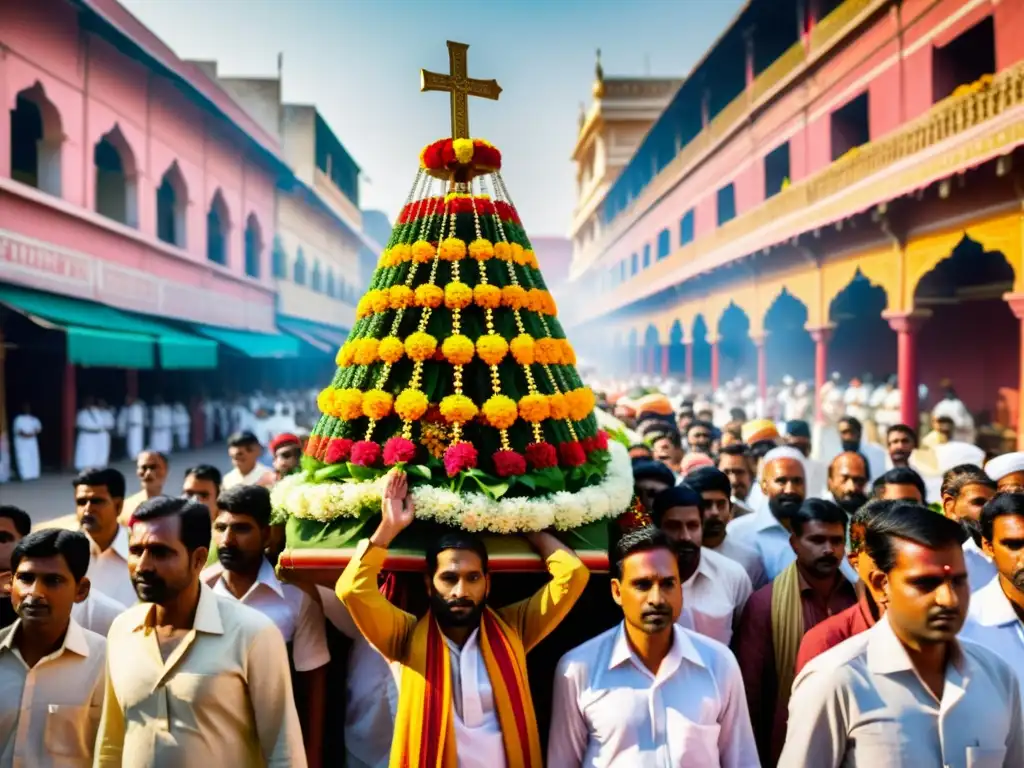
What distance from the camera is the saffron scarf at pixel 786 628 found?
3061 millimetres

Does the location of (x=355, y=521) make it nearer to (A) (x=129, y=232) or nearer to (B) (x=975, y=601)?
(B) (x=975, y=601)

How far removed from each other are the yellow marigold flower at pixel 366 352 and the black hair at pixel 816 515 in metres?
1.94

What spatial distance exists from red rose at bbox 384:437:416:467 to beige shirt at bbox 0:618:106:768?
4.03ft

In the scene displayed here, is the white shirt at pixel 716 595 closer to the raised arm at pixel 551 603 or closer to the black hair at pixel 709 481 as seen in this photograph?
the black hair at pixel 709 481

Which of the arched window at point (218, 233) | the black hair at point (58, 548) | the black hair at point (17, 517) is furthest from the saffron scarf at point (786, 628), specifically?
the arched window at point (218, 233)

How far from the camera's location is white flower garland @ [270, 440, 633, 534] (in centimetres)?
283

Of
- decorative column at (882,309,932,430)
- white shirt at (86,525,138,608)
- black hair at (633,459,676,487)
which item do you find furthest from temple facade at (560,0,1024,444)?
white shirt at (86,525,138,608)

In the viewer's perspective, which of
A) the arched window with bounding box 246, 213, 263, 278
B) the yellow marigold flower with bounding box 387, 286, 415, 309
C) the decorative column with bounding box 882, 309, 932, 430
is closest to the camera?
the yellow marigold flower with bounding box 387, 286, 415, 309

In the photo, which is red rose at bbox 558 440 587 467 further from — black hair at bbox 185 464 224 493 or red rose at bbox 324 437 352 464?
black hair at bbox 185 464 224 493

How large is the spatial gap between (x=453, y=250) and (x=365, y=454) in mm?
940

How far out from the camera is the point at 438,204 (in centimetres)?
354

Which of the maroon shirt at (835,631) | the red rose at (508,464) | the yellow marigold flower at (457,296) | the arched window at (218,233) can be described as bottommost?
the maroon shirt at (835,631)

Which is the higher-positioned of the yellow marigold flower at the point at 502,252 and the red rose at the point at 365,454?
the yellow marigold flower at the point at 502,252

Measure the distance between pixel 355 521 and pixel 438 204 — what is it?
1.47 m
